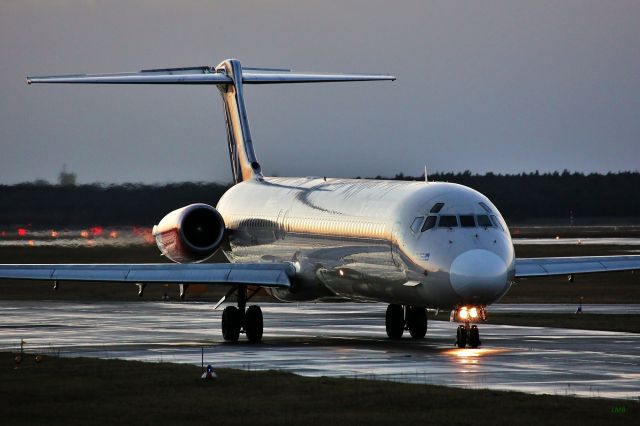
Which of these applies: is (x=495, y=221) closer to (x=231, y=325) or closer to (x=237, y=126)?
(x=231, y=325)

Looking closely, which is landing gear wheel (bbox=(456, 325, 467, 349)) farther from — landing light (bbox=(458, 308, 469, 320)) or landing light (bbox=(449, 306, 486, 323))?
landing light (bbox=(458, 308, 469, 320))

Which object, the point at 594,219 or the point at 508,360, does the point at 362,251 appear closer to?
the point at 508,360

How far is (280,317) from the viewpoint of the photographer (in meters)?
39.4

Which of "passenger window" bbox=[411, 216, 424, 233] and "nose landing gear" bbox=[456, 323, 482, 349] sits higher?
"passenger window" bbox=[411, 216, 424, 233]

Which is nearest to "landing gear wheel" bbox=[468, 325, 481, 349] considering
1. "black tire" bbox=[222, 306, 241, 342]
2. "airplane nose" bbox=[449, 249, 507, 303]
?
"airplane nose" bbox=[449, 249, 507, 303]

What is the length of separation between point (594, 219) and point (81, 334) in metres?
85.8

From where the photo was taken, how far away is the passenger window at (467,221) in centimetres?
2669

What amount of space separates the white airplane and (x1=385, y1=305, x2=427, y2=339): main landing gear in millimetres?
22

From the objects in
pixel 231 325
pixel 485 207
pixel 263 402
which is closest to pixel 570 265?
pixel 485 207

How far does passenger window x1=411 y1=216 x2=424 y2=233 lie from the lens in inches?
1074

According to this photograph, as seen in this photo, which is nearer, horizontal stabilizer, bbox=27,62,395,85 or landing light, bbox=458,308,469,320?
landing light, bbox=458,308,469,320

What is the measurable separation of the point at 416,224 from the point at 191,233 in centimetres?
857

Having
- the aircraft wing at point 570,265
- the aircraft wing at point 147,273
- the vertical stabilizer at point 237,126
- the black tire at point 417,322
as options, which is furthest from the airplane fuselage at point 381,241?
the vertical stabilizer at point 237,126

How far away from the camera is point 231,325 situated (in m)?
31.0
